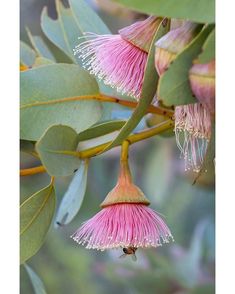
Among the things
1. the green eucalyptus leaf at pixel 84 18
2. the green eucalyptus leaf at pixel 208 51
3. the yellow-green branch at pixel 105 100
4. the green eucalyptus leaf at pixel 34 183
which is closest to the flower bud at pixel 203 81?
the green eucalyptus leaf at pixel 208 51

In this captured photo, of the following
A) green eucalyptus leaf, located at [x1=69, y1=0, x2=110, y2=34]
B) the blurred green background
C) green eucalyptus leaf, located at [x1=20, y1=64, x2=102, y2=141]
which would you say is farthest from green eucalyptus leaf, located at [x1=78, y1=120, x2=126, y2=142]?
the blurred green background

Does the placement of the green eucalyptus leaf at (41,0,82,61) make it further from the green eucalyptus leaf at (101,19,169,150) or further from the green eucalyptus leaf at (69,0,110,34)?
the green eucalyptus leaf at (101,19,169,150)

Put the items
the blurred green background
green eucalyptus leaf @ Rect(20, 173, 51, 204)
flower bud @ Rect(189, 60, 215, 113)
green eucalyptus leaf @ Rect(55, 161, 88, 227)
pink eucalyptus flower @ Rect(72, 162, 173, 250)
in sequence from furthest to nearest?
green eucalyptus leaf @ Rect(20, 173, 51, 204), the blurred green background, green eucalyptus leaf @ Rect(55, 161, 88, 227), pink eucalyptus flower @ Rect(72, 162, 173, 250), flower bud @ Rect(189, 60, 215, 113)

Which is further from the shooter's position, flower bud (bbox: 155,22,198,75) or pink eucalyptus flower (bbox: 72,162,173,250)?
pink eucalyptus flower (bbox: 72,162,173,250)

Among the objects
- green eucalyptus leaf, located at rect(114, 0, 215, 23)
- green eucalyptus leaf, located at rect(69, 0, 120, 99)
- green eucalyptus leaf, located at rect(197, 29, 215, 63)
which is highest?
green eucalyptus leaf, located at rect(69, 0, 120, 99)

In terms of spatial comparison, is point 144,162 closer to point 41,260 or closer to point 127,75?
point 41,260

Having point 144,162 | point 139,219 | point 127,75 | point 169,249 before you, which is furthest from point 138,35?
point 144,162
